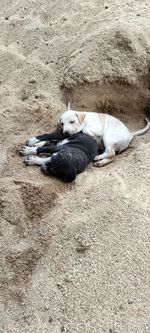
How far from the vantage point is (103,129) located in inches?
179

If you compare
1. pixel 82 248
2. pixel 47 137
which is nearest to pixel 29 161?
pixel 47 137

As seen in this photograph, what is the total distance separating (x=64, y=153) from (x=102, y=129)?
0.72m

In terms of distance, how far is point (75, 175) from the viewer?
3.91 meters

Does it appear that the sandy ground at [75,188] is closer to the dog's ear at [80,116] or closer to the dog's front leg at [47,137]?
the dog's front leg at [47,137]

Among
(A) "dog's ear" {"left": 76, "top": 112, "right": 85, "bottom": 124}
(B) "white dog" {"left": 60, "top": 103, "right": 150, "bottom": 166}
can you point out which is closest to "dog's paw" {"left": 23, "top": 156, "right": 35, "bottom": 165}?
(B) "white dog" {"left": 60, "top": 103, "right": 150, "bottom": 166}

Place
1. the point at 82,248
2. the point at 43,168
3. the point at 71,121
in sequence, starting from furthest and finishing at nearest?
the point at 71,121 → the point at 43,168 → the point at 82,248

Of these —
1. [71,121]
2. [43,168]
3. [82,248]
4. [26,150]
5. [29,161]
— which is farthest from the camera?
[71,121]

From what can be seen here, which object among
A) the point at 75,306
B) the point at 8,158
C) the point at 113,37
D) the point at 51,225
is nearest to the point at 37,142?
the point at 8,158

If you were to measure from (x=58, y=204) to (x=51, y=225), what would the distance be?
195mm

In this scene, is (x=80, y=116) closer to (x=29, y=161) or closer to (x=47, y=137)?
(x=47, y=137)

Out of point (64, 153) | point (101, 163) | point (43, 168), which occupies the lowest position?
point (101, 163)

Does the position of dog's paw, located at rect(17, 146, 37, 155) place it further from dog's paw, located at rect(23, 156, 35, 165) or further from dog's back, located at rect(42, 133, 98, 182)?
dog's back, located at rect(42, 133, 98, 182)

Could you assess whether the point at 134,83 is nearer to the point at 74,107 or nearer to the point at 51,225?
the point at 74,107

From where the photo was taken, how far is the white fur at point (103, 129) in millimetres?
4383
